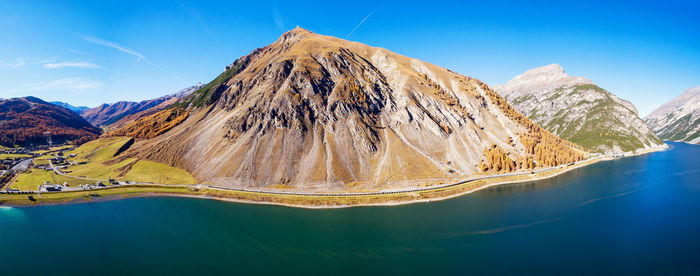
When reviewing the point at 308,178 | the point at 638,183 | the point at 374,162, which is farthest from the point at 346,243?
the point at 638,183

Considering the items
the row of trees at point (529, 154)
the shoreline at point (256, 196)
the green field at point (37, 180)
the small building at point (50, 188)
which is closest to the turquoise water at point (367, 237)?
the shoreline at point (256, 196)

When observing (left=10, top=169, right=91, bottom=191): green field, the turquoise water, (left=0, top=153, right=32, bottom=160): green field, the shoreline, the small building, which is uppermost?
(left=0, top=153, right=32, bottom=160): green field

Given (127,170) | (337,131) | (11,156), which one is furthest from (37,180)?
(337,131)

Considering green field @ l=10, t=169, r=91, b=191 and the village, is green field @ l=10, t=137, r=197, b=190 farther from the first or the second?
the village

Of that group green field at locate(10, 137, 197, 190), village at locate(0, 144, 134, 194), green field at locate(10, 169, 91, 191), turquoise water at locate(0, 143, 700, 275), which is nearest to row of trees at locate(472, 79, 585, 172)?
turquoise water at locate(0, 143, 700, 275)

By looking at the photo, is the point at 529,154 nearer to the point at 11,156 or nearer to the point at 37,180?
the point at 37,180

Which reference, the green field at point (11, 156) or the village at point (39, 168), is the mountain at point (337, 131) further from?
the green field at point (11, 156)

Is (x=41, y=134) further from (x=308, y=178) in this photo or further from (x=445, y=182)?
(x=445, y=182)
